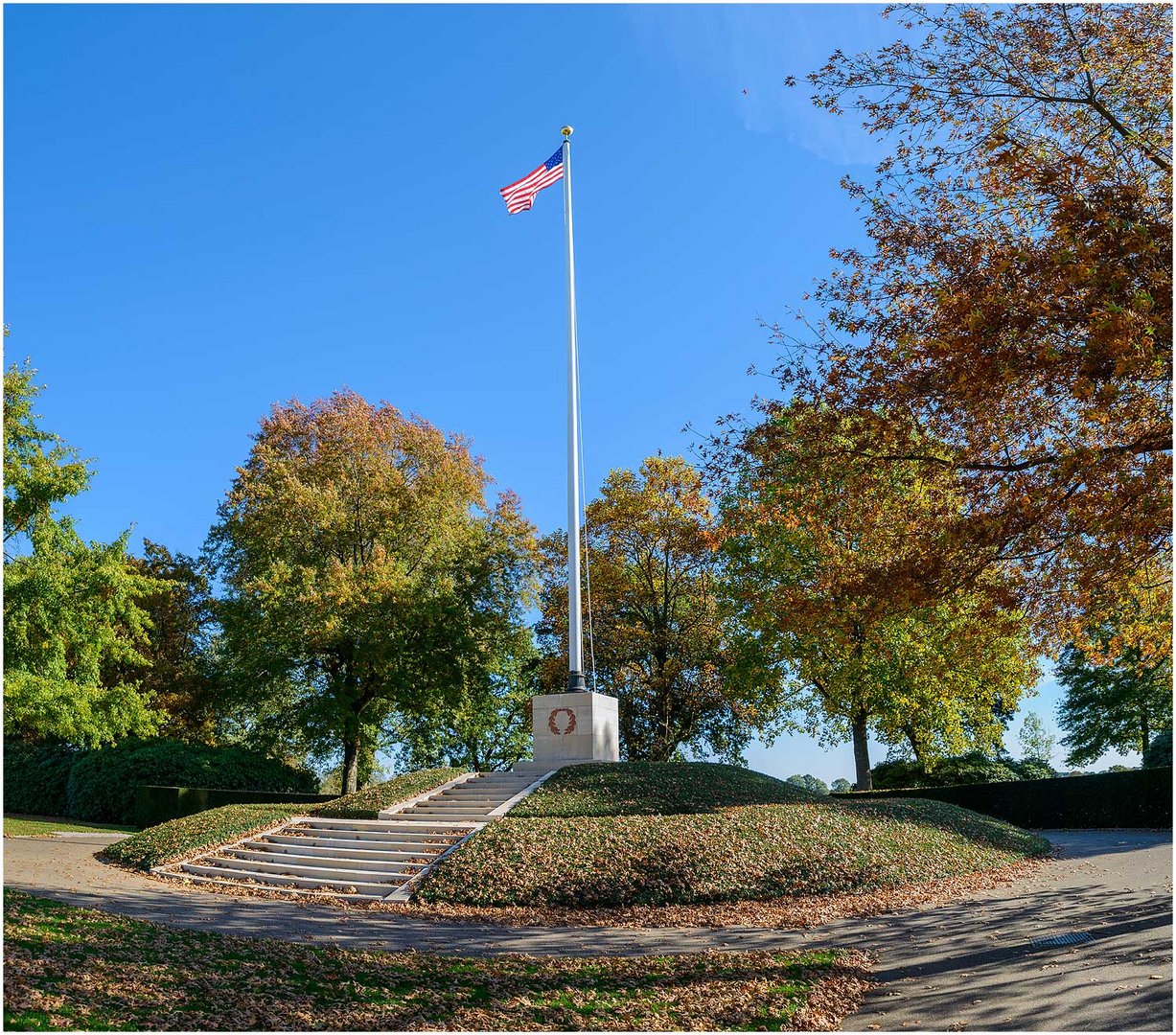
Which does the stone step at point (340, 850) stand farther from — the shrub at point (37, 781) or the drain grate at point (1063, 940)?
the shrub at point (37, 781)

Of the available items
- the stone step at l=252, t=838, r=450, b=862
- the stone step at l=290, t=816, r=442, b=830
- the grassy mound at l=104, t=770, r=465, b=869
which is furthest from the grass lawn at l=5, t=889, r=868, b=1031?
the stone step at l=290, t=816, r=442, b=830

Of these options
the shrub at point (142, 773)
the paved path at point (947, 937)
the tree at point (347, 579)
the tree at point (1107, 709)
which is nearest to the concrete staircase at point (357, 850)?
the paved path at point (947, 937)

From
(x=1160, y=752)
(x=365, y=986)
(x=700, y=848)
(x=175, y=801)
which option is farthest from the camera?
(x=1160, y=752)

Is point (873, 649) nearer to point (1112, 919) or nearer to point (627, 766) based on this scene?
point (627, 766)

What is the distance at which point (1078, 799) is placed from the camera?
74.6 ft

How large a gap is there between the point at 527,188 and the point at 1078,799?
2066 cm

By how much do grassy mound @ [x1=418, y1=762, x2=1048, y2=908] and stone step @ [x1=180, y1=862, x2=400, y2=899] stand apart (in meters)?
0.85

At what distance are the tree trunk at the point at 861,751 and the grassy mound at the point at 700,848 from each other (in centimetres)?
940

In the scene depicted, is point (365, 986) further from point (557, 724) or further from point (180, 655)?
point (180, 655)

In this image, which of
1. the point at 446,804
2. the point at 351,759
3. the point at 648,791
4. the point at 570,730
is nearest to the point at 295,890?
the point at 446,804

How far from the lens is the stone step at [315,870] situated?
1407cm

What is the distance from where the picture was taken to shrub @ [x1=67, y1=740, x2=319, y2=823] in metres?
24.4

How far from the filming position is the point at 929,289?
9.46 metres

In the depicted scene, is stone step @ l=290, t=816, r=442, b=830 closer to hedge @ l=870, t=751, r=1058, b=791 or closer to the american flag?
the american flag
